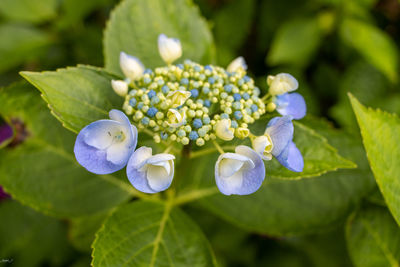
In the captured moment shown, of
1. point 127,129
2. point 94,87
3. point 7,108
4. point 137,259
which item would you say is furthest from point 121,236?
point 7,108

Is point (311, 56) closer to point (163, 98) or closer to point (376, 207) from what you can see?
point (376, 207)

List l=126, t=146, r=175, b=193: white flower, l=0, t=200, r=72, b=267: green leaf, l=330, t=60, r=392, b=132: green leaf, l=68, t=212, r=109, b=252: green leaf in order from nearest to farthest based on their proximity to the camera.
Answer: l=126, t=146, r=175, b=193: white flower
l=68, t=212, r=109, b=252: green leaf
l=0, t=200, r=72, b=267: green leaf
l=330, t=60, r=392, b=132: green leaf

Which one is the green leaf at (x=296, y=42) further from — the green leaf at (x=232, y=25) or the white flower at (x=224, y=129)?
the white flower at (x=224, y=129)

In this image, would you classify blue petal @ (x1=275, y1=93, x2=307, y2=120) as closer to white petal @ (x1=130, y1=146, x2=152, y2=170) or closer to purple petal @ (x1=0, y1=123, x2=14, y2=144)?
white petal @ (x1=130, y1=146, x2=152, y2=170)

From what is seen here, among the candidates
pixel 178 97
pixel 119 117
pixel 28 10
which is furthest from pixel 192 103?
pixel 28 10

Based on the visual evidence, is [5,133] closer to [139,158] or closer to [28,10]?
[28,10]

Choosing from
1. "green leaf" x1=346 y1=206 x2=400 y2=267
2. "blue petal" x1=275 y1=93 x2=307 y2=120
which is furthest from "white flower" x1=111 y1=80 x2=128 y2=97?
"green leaf" x1=346 y1=206 x2=400 y2=267

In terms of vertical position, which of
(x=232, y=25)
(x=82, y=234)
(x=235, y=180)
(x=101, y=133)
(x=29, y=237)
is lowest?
(x=29, y=237)
